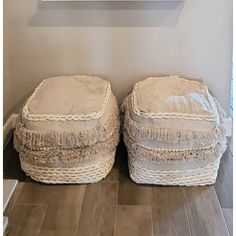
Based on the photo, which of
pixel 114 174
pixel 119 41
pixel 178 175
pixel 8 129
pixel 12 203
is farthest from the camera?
pixel 8 129

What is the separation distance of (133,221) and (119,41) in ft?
3.76

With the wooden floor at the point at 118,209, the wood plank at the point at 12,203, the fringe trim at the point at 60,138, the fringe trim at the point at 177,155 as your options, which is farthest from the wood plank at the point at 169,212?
the wood plank at the point at 12,203

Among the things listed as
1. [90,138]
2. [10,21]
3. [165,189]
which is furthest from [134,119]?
[10,21]

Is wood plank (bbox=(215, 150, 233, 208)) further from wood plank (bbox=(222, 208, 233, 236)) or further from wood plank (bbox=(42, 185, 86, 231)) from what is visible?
wood plank (bbox=(42, 185, 86, 231))

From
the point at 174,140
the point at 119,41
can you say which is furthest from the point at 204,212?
the point at 119,41

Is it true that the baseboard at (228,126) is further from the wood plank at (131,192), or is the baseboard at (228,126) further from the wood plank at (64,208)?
the wood plank at (64,208)

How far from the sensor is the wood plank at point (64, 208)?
201cm

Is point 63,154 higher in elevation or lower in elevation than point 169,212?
higher

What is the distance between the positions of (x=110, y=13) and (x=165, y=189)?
1095 millimetres

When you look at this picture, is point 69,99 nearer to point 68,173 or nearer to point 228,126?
point 68,173

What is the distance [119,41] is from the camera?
2660 millimetres

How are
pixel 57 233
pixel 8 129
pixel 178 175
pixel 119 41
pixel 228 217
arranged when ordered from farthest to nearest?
1. pixel 8 129
2. pixel 119 41
3. pixel 178 175
4. pixel 228 217
5. pixel 57 233

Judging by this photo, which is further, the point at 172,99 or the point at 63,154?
the point at 172,99

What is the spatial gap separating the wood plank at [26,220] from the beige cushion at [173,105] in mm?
688
